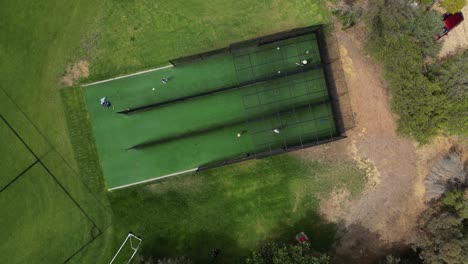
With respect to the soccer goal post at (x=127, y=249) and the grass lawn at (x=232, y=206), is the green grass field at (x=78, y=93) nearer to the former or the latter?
the grass lawn at (x=232, y=206)

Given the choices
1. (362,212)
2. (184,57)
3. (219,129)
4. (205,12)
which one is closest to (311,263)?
(362,212)

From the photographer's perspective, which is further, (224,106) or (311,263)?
(224,106)

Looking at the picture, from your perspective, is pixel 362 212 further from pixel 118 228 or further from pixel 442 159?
pixel 118 228

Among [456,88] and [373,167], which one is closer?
[456,88]

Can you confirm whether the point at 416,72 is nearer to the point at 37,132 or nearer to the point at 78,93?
the point at 78,93

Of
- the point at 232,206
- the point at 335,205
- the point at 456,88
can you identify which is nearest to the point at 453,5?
the point at 456,88

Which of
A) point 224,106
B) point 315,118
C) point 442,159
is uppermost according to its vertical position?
point 224,106
